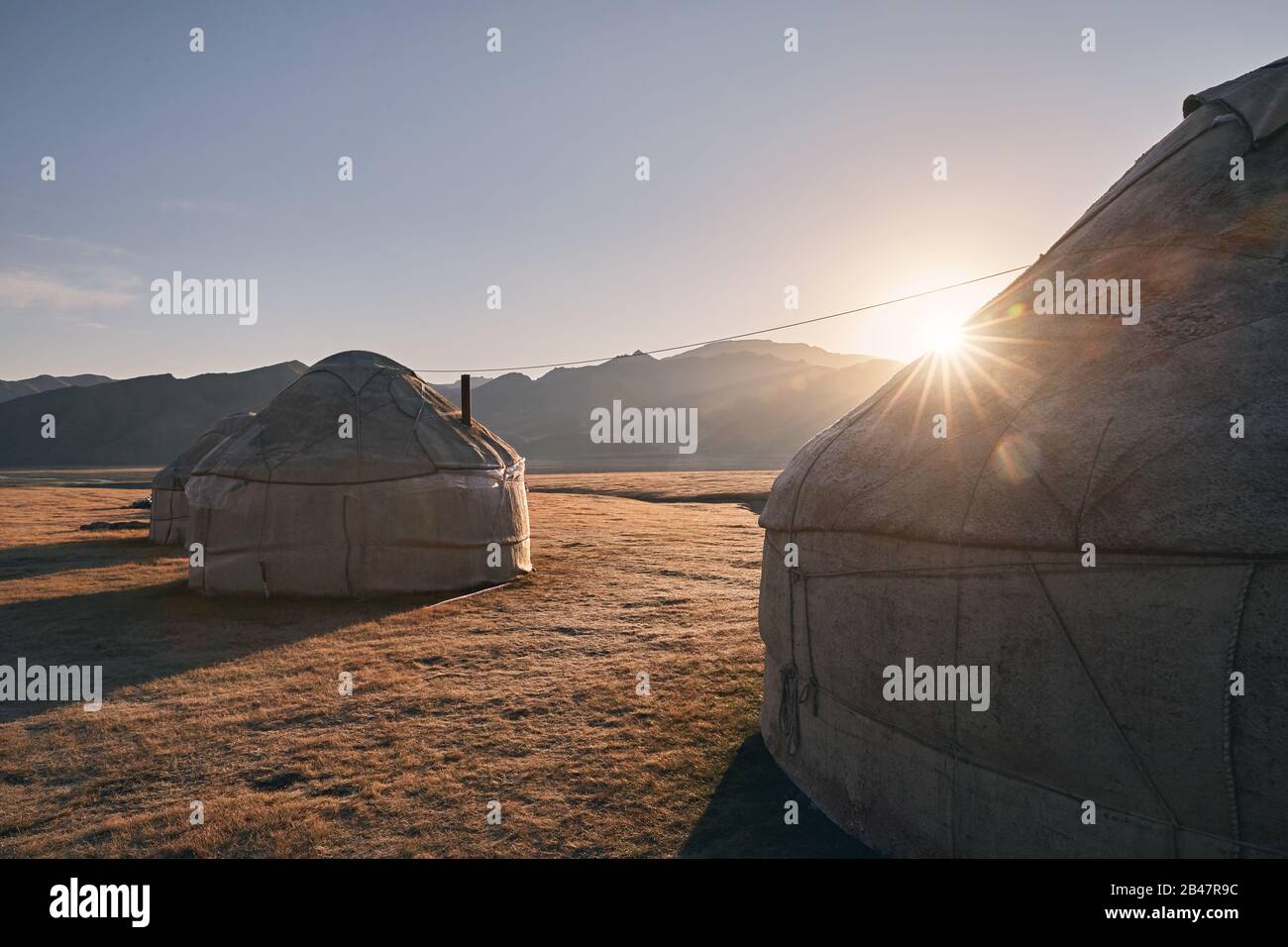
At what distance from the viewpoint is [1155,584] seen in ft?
9.04

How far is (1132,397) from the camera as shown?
3102mm

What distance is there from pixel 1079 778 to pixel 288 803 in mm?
4313

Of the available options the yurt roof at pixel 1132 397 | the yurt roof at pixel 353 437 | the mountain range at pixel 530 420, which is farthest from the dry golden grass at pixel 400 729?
the mountain range at pixel 530 420

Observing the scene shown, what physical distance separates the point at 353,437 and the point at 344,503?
1077mm

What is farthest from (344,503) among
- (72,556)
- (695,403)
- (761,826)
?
(695,403)

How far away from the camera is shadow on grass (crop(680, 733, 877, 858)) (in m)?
3.88

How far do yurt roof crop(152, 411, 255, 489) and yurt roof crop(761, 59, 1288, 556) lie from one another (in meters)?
14.8

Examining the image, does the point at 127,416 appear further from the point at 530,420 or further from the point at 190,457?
the point at 190,457

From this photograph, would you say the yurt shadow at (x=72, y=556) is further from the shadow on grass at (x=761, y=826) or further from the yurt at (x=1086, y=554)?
the yurt at (x=1086, y=554)

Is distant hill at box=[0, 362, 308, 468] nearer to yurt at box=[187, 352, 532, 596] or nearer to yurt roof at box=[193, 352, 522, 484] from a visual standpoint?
yurt roof at box=[193, 352, 522, 484]
